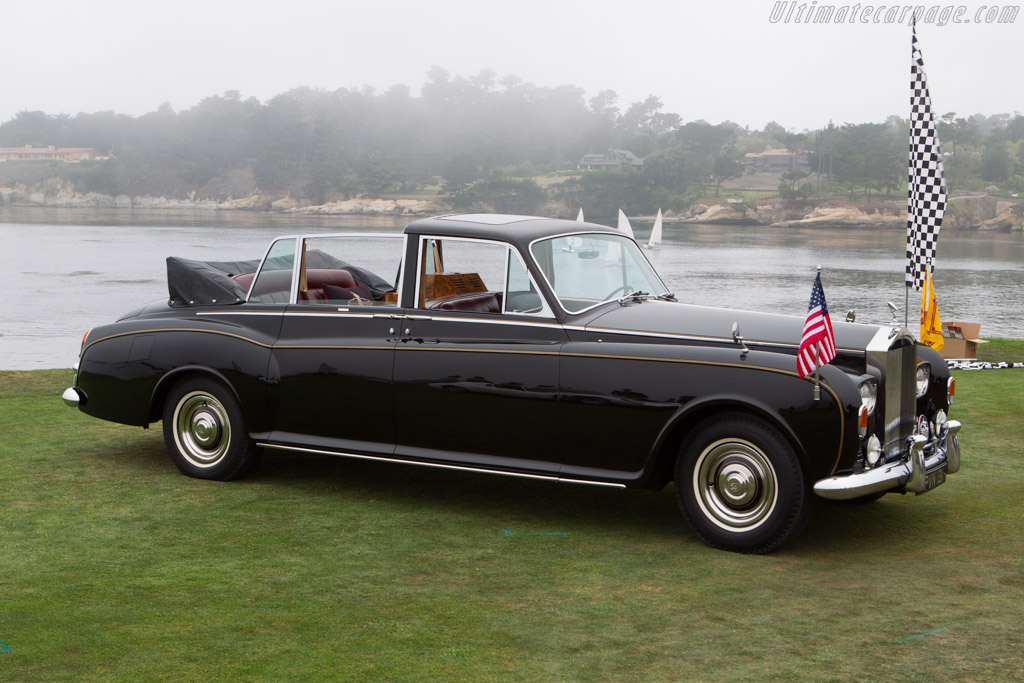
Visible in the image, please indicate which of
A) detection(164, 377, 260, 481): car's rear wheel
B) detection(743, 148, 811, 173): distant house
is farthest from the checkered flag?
detection(743, 148, 811, 173): distant house

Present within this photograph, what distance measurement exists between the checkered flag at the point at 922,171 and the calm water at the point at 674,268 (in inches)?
360

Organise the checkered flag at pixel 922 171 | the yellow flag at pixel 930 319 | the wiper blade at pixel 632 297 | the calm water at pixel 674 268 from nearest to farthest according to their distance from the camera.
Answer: the wiper blade at pixel 632 297 → the checkered flag at pixel 922 171 → the yellow flag at pixel 930 319 → the calm water at pixel 674 268

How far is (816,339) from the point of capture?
5121 millimetres

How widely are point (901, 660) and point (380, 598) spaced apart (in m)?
2.26

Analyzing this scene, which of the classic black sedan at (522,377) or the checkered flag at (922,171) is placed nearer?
the classic black sedan at (522,377)

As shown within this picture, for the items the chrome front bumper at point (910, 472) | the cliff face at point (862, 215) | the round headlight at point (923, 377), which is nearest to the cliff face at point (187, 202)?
the cliff face at point (862, 215)

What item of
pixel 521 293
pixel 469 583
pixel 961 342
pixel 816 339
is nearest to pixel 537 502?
pixel 521 293

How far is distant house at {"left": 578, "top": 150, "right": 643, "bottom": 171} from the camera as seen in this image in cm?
14075

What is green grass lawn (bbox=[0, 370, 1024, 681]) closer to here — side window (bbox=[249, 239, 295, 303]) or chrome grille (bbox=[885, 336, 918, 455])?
chrome grille (bbox=[885, 336, 918, 455])

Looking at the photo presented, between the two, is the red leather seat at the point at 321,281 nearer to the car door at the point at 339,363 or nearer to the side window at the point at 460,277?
the car door at the point at 339,363

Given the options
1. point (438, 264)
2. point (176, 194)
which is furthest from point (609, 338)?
point (176, 194)

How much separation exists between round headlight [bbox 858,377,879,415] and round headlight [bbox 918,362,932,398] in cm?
76

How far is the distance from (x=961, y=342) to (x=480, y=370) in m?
9.53

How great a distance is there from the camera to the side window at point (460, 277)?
6.35 m
